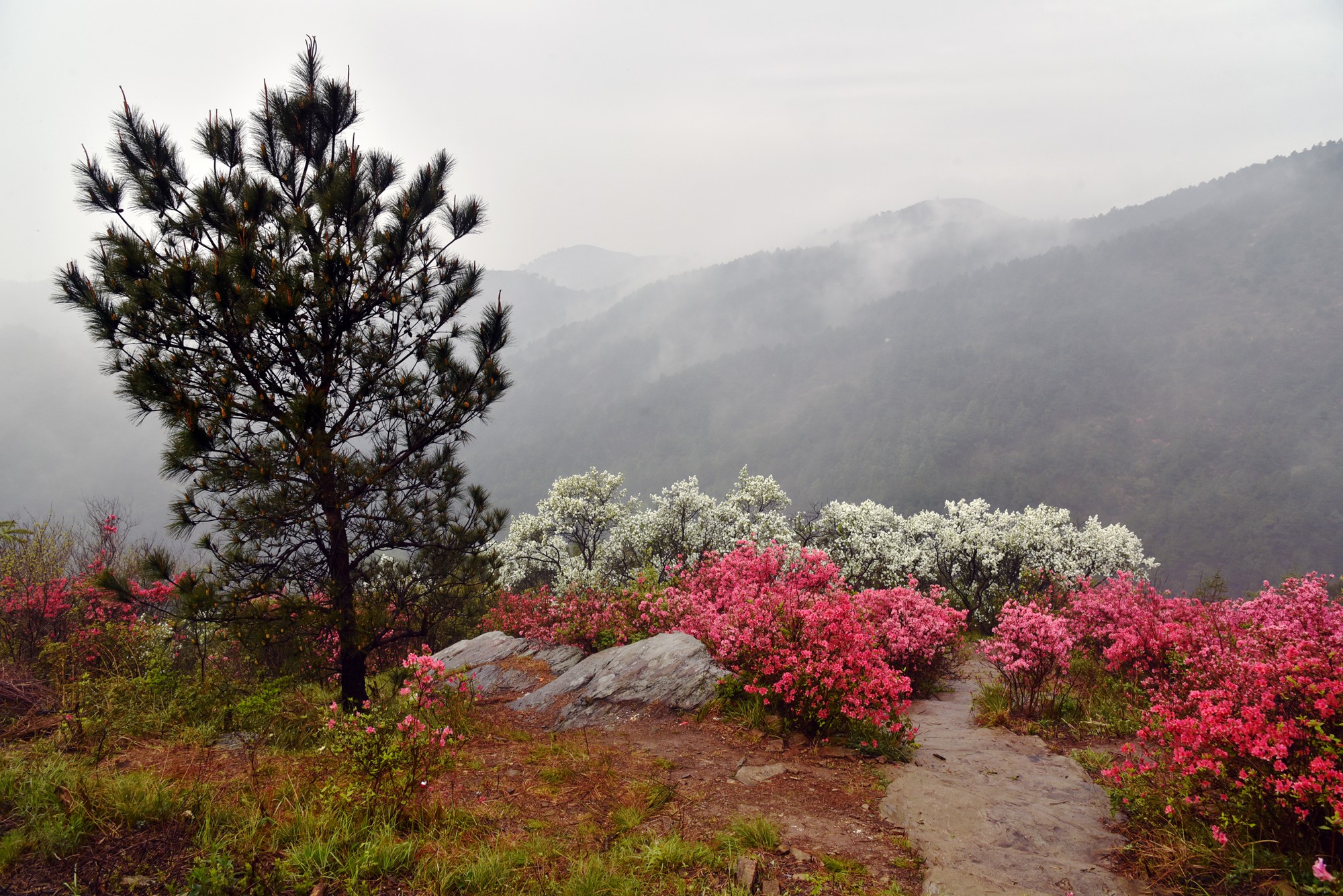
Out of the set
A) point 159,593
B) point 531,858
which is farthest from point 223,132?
point 531,858

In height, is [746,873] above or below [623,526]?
above

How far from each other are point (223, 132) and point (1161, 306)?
16682cm

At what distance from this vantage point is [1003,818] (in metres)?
4.68

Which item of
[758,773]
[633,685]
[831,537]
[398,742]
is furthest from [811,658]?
[831,537]

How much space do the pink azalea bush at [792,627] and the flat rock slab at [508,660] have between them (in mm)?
314

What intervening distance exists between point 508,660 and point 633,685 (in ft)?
15.3

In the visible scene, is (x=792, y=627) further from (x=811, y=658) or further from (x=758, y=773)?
(x=758, y=773)

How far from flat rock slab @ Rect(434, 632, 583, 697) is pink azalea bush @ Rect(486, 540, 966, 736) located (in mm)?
314

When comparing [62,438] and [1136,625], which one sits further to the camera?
[62,438]

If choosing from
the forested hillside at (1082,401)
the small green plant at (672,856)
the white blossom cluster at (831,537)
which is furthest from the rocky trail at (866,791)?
the forested hillside at (1082,401)

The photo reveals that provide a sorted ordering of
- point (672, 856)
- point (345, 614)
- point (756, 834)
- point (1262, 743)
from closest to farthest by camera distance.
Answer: point (1262, 743), point (672, 856), point (756, 834), point (345, 614)

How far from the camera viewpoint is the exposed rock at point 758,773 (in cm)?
550

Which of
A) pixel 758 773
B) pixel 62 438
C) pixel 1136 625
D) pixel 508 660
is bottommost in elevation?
pixel 1136 625

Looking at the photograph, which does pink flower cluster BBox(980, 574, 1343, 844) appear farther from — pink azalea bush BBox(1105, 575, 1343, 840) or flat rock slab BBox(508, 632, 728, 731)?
flat rock slab BBox(508, 632, 728, 731)
